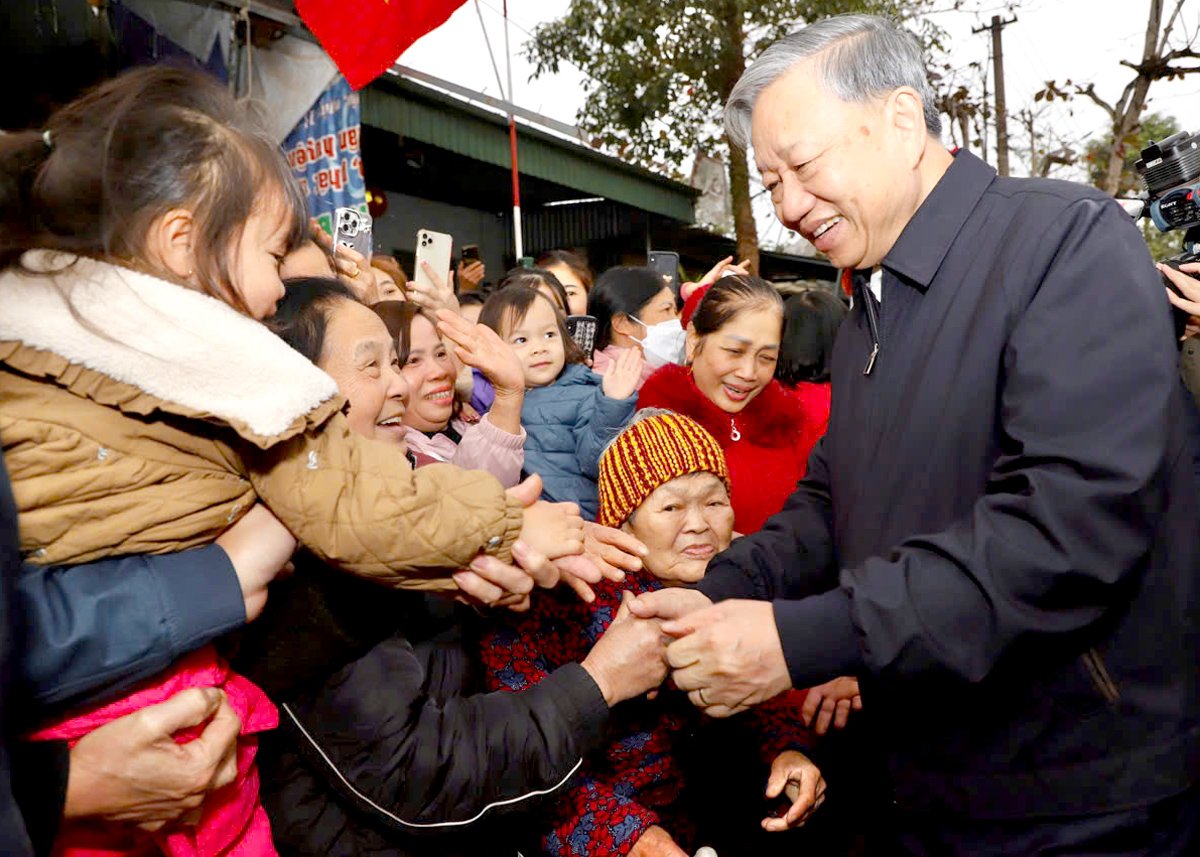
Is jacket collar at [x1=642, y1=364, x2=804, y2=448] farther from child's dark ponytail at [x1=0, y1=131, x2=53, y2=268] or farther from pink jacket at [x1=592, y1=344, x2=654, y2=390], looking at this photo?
child's dark ponytail at [x1=0, y1=131, x2=53, y2=268]

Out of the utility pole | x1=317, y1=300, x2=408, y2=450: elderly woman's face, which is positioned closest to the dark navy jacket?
x1=317, y1=300, x2=408, y2=450: elderly woman's face

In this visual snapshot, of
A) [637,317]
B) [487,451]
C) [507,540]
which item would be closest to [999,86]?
[637,317]

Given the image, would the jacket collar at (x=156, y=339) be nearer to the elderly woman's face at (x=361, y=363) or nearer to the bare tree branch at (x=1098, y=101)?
the elderly woman's face at (x=361, y=363)

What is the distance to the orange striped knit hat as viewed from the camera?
8.20 feet

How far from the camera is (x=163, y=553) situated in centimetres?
140

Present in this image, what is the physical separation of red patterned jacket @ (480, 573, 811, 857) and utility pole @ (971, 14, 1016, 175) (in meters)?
16.9

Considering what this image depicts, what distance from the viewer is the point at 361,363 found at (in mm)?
2037

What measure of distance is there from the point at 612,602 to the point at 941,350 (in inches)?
44.5

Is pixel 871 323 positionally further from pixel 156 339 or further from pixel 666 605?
pixel 156 339

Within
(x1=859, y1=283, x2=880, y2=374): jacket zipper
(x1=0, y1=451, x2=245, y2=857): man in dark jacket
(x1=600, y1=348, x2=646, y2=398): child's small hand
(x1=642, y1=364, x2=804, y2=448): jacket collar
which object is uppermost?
(x1=859, y1=283, x2=880, y2=374): jacket zipper

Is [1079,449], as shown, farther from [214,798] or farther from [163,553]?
[214,798]

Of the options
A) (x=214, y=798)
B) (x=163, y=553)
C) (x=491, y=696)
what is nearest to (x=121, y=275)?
(x=163, y=553)

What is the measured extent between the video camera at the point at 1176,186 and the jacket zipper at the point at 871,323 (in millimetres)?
1468

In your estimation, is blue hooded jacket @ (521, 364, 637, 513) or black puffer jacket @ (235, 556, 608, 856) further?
blue hooded jacket @ (521, 364, 637, 513)
